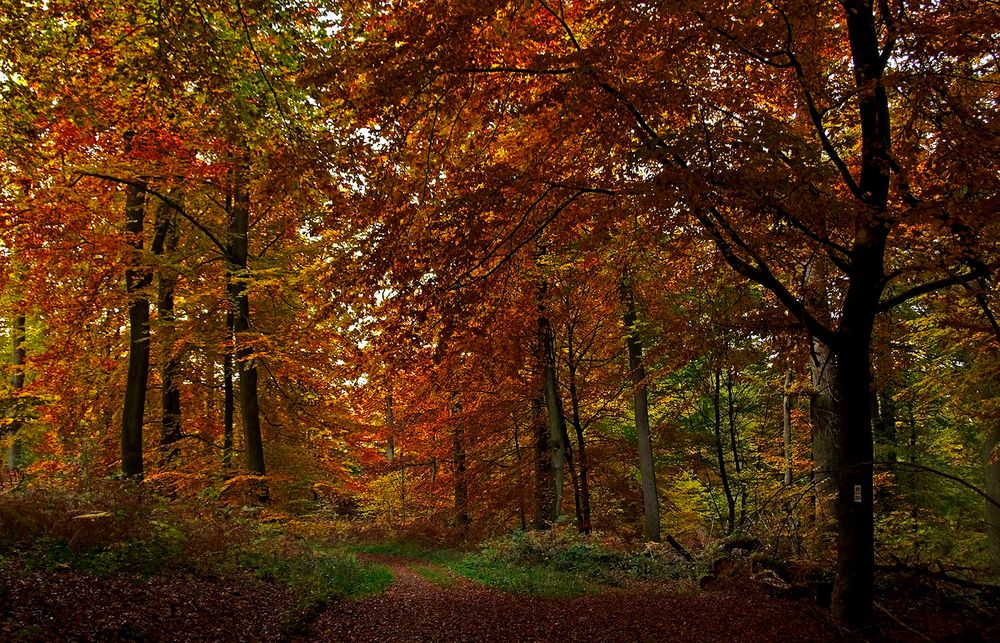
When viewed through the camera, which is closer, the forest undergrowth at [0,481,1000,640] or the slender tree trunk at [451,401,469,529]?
the forest undergrowth at [0,481,1000,640]

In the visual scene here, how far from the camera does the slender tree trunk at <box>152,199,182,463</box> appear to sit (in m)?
15.0

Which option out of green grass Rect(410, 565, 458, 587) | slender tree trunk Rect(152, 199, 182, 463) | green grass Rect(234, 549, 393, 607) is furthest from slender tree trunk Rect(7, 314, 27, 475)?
green grass Rect(234, 549, 393, 607)

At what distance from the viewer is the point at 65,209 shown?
12.0 metres

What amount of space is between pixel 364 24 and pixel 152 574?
25.4 ft

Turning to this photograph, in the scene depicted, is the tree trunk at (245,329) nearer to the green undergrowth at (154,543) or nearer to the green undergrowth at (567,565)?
the green undergrowth at (154,543)

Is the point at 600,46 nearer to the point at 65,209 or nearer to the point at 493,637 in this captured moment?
the point at 493,637

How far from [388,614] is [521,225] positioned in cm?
608

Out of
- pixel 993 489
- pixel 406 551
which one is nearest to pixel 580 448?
pixel 406 551

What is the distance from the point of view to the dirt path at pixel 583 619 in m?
7.29

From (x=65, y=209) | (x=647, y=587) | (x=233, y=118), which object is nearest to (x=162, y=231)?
(x=65, y=209)

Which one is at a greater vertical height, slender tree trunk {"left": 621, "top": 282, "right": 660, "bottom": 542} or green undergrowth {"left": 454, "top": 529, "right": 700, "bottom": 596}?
slender tree trunk {"left": 621, "top": 282, "right": 660, "bottom": 542}

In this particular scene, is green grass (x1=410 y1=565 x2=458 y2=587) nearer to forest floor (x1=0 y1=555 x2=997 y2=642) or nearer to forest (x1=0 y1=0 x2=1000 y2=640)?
forest (x1=0 y1=0 x2=1000 y2=640)

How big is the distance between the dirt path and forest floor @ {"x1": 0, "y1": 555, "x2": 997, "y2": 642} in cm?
2

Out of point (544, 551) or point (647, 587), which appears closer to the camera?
point (647, 587)
